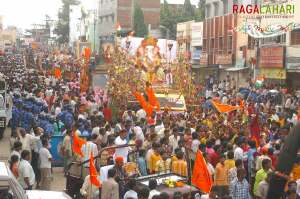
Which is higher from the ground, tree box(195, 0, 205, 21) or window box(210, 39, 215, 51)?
tree box(195, 0, 205, 21)

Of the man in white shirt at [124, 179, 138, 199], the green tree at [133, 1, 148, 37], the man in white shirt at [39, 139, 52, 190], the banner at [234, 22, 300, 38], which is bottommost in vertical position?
the man in white shirt at [39, 139, 52, 190]

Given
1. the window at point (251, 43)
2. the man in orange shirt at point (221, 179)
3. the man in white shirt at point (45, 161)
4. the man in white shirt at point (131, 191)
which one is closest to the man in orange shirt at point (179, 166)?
the man in orange shirt at point (221, 179)

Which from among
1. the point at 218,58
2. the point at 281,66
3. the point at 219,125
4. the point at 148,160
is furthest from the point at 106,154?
the point at 218,58

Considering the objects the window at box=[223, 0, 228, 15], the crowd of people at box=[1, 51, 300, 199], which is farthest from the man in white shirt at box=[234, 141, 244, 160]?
the window at box=[223, 0, 228, 15]

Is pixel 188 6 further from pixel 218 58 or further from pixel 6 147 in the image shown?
pixel 6 147

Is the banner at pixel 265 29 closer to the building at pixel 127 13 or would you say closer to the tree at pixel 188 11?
the tree at pixel 188 11

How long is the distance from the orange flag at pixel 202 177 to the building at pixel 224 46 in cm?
2910

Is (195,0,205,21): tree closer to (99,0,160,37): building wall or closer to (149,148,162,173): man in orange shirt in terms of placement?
(99,0,160,37): building wall

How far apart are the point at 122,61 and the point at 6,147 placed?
690cm

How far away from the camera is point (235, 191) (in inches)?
319

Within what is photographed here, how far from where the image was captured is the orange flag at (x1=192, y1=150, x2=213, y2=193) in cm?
775

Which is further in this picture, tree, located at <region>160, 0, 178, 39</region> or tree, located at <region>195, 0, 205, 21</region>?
tree, located at <region>195, 0, 205, 21</region>

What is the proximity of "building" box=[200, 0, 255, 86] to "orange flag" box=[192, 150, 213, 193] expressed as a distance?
95.5 ft

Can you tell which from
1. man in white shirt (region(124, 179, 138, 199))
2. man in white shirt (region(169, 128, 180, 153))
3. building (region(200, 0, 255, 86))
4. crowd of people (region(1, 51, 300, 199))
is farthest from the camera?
building (region(200, 0, 255, 86))
